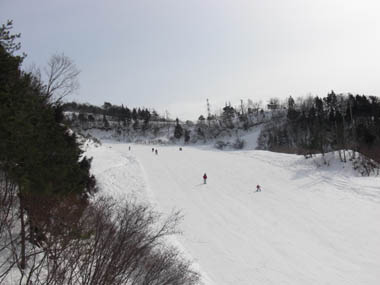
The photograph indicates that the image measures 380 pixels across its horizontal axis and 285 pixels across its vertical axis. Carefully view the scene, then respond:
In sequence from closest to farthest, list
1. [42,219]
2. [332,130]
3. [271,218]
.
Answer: [42,219], [271,218], [332,130]

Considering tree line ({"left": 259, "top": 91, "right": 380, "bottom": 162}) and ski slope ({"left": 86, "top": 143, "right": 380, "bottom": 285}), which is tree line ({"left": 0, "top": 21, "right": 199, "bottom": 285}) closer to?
ski slope ({"left": 86, "top": 143, "right": 380, "bottom": 285})

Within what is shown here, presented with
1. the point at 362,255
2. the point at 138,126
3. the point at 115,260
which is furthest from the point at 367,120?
the point at 138,126

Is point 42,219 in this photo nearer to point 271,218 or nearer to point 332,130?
point 271,218

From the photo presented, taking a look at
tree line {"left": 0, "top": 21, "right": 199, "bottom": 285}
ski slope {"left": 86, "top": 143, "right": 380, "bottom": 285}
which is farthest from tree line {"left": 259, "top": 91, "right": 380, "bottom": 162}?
tree line {"left": 0, "top": 21, "right": 199, "bottom": 285}

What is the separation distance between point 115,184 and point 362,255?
2002cm

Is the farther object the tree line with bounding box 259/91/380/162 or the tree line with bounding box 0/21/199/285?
the tree line with bounding box 259/91/380/162

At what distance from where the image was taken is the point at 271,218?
18922 mm

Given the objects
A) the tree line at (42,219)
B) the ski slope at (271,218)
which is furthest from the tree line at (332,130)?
the tree line at (42,219)

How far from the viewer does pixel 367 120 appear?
59906 millimetres

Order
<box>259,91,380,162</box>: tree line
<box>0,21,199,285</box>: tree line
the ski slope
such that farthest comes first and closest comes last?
<box>259,91,380,162</box>: tree line → the ski slope → <box>0,21,199,285</box>: tree line

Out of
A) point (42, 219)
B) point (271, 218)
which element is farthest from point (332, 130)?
point (42, 219)

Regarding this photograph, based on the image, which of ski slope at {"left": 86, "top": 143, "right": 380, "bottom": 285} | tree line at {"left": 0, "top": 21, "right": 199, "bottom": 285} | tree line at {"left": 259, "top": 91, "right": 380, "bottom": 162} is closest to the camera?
tree line at {"left": 0, "top": 21, "right": 199, "bottom": 285}

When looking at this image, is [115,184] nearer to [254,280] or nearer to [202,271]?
[202,271]

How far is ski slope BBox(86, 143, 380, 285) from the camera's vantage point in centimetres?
1233
